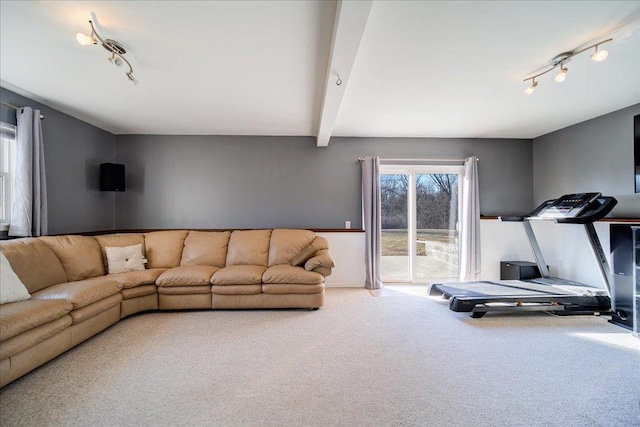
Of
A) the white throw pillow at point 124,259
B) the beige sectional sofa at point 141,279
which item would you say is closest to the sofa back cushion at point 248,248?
the beige sectional sofa at point 141,279

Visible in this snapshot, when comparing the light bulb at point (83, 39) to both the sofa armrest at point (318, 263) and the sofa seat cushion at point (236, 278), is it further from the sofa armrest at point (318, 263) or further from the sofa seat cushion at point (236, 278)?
the sofa armrest at point (318, 263)

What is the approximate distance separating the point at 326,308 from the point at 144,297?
2220 mm

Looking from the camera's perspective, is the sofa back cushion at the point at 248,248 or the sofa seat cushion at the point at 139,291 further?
the sofa back cushion at the point at 248,248

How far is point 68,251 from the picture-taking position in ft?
10.1

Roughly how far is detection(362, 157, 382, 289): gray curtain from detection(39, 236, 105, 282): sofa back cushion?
3.66 metres

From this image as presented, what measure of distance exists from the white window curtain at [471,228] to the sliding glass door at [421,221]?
0.20 metres

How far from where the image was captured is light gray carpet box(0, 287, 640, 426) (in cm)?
163

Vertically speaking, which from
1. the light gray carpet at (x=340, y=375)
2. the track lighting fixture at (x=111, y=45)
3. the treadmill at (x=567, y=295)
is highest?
the track lighting fixture at (x=111, y=45)

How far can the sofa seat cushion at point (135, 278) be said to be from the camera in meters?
3.09

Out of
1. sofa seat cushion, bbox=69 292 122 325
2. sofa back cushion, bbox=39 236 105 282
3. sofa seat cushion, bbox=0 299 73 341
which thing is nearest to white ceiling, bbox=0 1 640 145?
sofa back cushion, bbox=39 236 105 282

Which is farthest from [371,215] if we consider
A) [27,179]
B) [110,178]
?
[27,179]

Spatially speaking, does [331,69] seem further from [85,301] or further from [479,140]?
[479,140]

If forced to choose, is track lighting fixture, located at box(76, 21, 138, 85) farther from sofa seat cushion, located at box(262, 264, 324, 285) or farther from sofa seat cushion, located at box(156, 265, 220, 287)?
sofa seat cushion, located at box(262, 264, 324, 285)

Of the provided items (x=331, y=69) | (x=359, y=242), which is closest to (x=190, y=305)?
(x=359, y=242)
